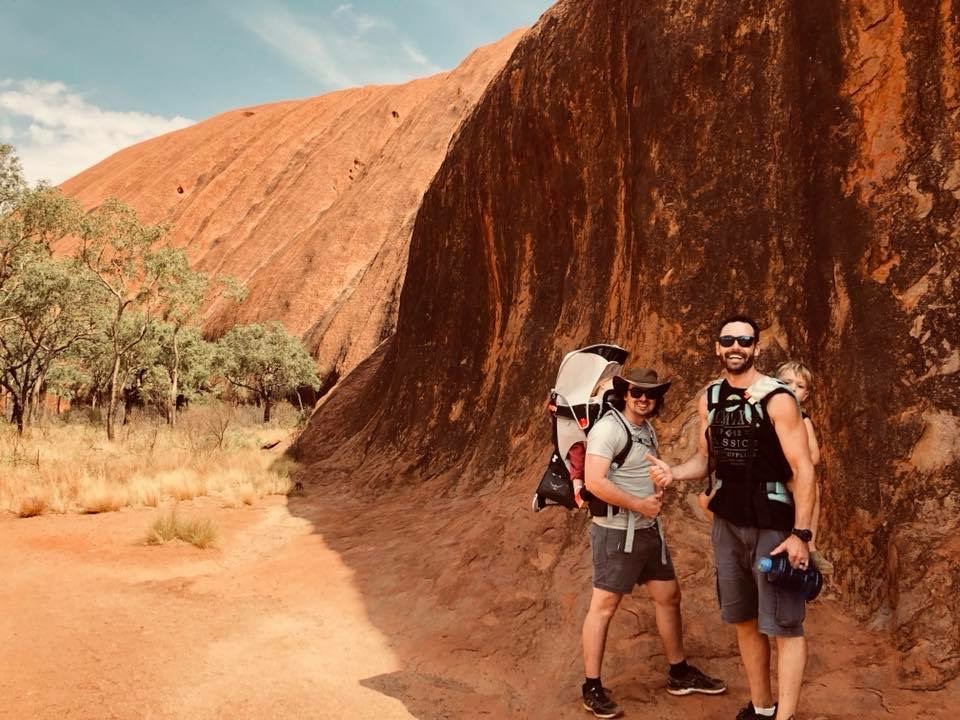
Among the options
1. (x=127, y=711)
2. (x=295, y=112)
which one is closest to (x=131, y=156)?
(x=295, y=112)

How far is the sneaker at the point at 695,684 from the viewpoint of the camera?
369 centimetres

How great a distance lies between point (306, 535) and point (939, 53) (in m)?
7.42

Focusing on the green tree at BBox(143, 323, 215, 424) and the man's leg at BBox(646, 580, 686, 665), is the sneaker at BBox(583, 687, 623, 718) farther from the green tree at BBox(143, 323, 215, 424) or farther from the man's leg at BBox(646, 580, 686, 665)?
the green tree at BBox(143, 323, 215, 424)

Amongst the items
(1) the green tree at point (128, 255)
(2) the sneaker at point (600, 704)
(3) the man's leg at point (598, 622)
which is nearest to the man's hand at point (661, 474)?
(3) the man's leg at point (598, 622)

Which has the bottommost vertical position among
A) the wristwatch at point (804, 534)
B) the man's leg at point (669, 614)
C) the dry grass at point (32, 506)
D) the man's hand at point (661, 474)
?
the dry grass at point (32, 506)

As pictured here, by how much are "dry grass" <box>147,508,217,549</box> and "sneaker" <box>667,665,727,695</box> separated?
5.68 meters

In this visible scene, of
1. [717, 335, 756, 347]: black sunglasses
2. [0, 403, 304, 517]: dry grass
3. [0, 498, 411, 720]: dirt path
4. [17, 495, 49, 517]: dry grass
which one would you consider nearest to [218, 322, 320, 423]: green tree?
[0, 403, 304, 517]: dry grass

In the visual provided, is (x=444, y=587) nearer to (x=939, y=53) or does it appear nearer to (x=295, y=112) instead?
(x=939, y=53)

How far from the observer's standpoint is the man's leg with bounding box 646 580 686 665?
11.8 feet

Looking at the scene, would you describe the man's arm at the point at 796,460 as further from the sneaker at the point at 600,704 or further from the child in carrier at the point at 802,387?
the sneaker at the point at 600,704

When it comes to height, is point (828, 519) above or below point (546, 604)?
above

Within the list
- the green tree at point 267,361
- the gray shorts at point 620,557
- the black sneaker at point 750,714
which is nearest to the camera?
the black sneaker at point 750,714

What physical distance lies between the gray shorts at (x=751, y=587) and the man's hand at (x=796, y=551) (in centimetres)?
13

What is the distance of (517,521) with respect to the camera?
601cm
